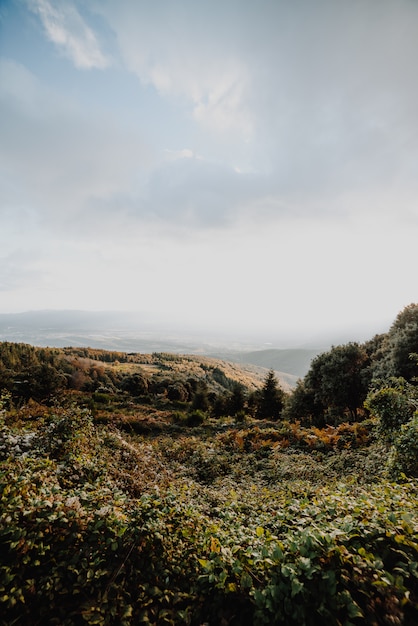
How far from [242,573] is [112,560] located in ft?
6.23

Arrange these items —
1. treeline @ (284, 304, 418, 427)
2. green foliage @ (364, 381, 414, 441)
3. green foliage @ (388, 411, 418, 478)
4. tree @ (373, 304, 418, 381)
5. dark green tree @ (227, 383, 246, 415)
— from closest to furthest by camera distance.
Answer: green foliage @ (388, 411, 418, 478) → green foliage @ (364, 381, 414, 441) → tree @ (373, 304, 418, 381) → treeline @ (284, 304, 418, 427) → dark green tree @ (227, 383, 246, 415)

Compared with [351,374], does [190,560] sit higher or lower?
higher

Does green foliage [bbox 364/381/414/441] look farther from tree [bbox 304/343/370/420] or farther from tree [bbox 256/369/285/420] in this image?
tree [bbox 256/369/285/420]

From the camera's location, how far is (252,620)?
2.99 meters

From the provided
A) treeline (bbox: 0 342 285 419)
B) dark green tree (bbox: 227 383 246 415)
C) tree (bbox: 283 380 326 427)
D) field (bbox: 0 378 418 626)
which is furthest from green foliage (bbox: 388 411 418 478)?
dark green tree (bbox: 227 383 246 415)

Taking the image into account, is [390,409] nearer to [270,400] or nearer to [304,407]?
[304,407]

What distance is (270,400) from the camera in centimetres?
2994

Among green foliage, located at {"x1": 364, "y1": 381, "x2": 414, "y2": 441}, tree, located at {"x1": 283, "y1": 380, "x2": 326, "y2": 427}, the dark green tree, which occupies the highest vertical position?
green foliage, located at {"x1": 364, "y1": 381, "x2": 414, "y2": 441}

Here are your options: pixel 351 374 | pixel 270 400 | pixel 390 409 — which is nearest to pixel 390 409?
pixel 390 409

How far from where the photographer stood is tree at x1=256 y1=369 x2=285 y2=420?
2956 cm

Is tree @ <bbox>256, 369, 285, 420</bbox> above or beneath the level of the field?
beneath

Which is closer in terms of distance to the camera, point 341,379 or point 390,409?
point 390,409

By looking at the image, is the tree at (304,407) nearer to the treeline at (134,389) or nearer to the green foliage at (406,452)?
the treeline at (134,389)

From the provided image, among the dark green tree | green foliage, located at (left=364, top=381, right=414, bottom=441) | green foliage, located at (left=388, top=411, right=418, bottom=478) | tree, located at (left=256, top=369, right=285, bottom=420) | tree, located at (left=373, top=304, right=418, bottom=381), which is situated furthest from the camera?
the dark green tree
